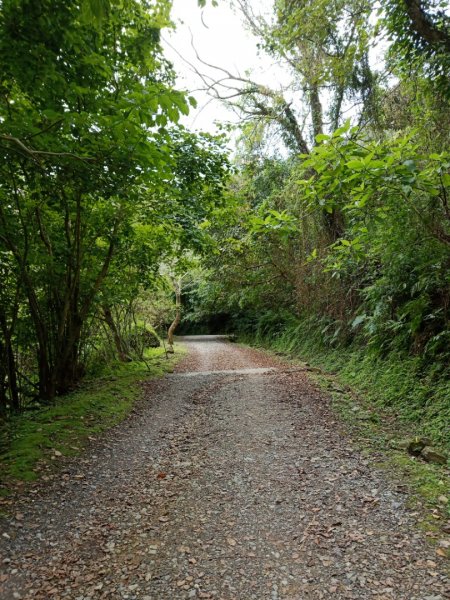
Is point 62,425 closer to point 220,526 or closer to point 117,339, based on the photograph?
point 220,526

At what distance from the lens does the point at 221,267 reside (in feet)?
A: 55.4

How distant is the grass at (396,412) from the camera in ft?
12.5

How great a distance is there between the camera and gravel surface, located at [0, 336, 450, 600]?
2.63 m

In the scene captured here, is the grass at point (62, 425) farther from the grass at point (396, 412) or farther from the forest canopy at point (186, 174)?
the grass at point (396, 412)

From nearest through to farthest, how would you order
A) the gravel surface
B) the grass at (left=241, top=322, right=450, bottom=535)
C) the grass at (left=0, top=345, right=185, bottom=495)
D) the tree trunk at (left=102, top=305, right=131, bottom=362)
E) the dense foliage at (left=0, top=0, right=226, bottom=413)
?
1. the gravel surface
2. the dense foliage at (left=0, top=0, right=226, bottom=413)
3. the grass at (left=241, top=322, right=450, bottom=535)
4. the grass at (left=0, top=345, right=185, bottom=495)
5. the tree trunk at (left=102, top=305, right=131, bottom=362)

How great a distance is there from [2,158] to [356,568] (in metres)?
5.29

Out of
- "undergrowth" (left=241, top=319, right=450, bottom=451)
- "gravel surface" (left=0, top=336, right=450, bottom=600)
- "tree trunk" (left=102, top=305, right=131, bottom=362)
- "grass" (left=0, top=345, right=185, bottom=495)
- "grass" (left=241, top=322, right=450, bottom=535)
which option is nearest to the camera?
"gravel surface" (left=0, top=336, right=450, bottom=600)

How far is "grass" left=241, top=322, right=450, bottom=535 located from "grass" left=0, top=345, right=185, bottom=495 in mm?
3944

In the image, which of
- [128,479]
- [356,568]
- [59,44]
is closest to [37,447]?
[128,479]

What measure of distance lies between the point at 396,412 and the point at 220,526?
3.76 meters

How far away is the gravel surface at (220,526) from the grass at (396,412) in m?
0.26

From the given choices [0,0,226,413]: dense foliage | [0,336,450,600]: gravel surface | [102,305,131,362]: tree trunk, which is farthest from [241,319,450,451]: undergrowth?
[102,305,131,362]: tree trunk

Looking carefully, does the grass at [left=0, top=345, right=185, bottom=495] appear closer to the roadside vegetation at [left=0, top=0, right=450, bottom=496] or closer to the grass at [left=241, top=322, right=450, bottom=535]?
the roadside vegetation at [left=0, top=0, right=450, bottom=496]

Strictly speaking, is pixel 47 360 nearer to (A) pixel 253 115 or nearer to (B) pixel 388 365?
(B) pixel 388 365
